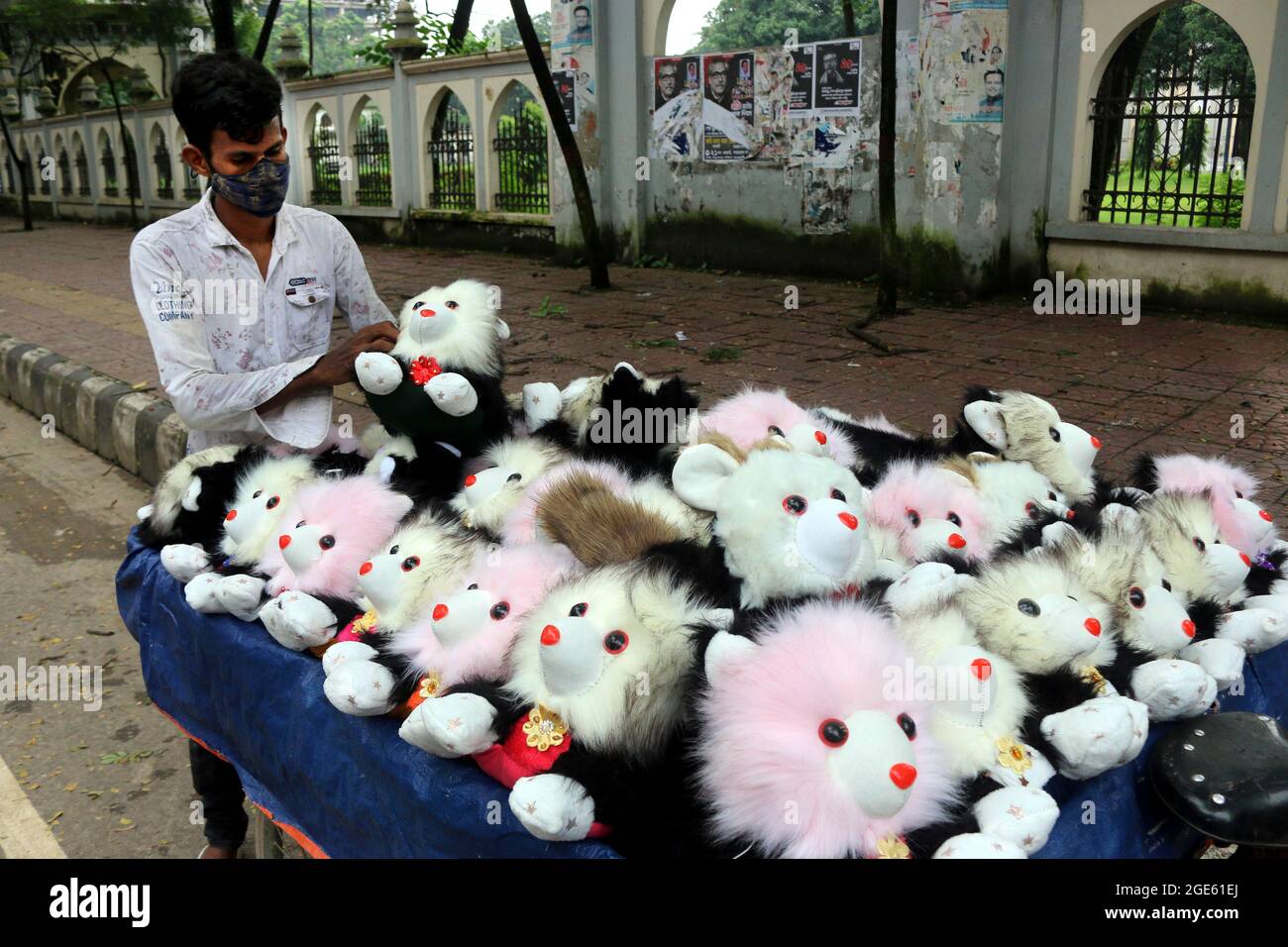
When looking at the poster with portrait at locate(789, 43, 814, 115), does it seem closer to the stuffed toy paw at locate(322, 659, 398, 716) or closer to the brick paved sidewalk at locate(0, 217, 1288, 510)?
the brick paved sidewalk at locate(0, 217, 1288, 510)

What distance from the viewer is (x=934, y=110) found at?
7.39m

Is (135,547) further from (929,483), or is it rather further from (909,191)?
(909,191)

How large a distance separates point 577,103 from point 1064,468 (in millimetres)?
8727

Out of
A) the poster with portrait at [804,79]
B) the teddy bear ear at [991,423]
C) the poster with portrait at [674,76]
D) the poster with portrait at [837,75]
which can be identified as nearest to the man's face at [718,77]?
the poster with portrait at [674,76]

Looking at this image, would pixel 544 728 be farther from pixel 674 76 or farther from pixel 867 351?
pixel 674 76

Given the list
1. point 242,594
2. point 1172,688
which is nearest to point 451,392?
point 242,594

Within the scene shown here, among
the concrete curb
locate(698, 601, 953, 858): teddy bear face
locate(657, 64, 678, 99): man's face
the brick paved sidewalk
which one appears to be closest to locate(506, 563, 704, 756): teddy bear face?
locate(698, 601, 953, 858): teddy bear face

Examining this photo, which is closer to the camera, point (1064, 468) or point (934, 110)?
point (1064, 468)

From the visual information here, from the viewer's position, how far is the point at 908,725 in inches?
47.7

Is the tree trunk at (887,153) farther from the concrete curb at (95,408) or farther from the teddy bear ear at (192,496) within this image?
the teddy bear ear at (192,496)

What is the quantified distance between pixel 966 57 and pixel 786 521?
262 inches

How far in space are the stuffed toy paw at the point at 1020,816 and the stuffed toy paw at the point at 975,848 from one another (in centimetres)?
3

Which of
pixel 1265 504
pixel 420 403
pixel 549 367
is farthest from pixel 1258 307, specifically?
pixel 420 403

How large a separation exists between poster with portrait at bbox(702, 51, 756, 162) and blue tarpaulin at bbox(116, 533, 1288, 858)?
778 centimetres
